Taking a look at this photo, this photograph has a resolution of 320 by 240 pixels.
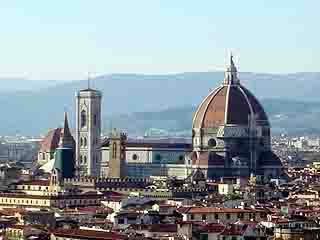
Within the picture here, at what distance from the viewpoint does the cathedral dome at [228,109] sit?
140125 mm

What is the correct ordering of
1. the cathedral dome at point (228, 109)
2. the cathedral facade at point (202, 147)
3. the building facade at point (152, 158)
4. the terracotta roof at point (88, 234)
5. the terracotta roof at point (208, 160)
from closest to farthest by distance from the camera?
the terracotta roof at point (88, 234), the terracotta roof at point (208, 160), the cathedral facade at point (202, 147), the cathedral dome at point (228, 109), the building facade at point (152, 158)

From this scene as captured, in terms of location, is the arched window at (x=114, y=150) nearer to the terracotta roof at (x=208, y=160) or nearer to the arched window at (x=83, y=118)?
the terracotta roof at (x=208, y=160)

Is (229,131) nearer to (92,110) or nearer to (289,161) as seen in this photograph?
(92,110)

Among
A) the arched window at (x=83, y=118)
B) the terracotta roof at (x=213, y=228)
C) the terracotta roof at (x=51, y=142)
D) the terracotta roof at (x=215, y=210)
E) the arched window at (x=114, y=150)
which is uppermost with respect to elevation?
the arched window at (x=83, y=118)

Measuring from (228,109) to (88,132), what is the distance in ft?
36.5

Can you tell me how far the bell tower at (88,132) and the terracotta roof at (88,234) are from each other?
223 ft

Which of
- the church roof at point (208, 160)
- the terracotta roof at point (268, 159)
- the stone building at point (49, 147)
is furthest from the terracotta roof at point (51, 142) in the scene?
the terracotta roof at point (268, 159)

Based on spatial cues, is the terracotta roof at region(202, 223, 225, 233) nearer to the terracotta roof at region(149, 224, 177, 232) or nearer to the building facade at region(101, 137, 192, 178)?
the terracotta roof at region(149, 224, 177, 232)

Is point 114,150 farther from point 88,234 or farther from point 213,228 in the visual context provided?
point 88,234

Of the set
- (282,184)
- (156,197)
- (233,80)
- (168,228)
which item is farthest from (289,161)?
(168,228)

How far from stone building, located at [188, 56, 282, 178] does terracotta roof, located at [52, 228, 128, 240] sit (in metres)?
63.8

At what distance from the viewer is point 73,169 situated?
122m

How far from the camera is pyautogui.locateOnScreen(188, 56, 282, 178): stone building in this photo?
134250 millimetres

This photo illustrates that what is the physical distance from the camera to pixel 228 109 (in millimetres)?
140625
